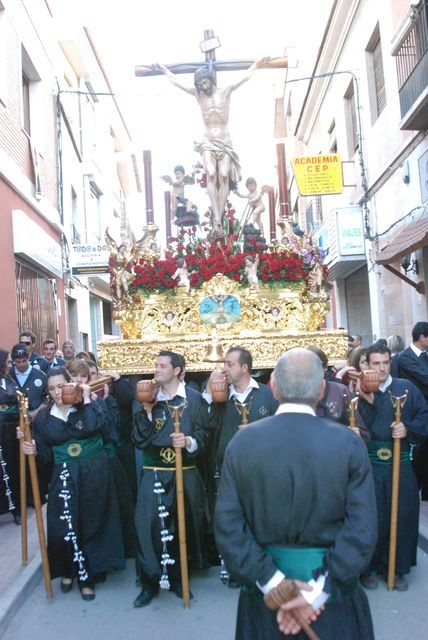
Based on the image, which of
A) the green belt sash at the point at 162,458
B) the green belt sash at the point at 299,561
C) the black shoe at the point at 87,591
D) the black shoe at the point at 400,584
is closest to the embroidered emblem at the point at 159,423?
the green belt sash at the point at 162,458

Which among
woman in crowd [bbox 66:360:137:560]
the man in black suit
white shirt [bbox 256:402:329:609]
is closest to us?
white shirt [bbox 256:402:329:609]

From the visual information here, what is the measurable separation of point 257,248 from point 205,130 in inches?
68.9

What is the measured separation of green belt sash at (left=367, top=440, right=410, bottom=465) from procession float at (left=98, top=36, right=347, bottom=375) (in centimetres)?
133

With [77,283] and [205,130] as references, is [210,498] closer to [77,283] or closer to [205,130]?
[205,130]

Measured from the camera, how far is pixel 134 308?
6145 mm

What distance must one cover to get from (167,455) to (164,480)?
0.16 metres

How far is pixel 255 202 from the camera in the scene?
270 inches

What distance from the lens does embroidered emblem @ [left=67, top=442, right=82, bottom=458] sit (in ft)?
14.4

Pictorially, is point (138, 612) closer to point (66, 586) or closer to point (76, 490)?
point (66, 586)

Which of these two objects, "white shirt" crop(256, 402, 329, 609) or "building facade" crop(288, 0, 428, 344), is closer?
"white shirt" crop(256, 402, 329, 609)

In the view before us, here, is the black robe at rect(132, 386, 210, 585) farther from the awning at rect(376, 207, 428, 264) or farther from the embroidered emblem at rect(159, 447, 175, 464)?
the awning at rect(376, 207, 428, 264)

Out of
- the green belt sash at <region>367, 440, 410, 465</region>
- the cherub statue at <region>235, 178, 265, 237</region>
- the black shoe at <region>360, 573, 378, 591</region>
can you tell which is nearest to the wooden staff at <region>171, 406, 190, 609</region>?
the black shoe at <region>360, 573, 378, 591</region>

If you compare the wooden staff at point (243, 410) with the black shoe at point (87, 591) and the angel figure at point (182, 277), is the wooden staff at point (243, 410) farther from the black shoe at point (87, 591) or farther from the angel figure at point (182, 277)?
the angel figure at point (182, 277)

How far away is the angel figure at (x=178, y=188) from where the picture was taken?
693 cm
